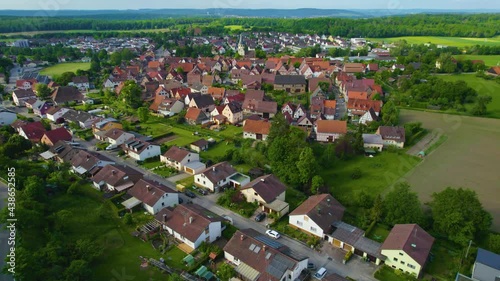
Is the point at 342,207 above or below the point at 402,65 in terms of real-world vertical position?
below

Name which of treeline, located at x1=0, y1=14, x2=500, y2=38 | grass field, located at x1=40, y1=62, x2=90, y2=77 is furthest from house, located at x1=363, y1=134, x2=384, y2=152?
treeline, located at x1=0, y1=14, x2=500, y2=38

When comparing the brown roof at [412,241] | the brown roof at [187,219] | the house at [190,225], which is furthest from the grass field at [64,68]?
the brown roof at [412,241]

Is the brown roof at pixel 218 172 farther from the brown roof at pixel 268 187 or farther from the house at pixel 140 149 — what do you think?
the house at pixel 140 149

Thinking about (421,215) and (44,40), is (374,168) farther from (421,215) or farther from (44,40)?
(44,40)

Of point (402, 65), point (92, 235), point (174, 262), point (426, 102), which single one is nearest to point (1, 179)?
point (92, 235)

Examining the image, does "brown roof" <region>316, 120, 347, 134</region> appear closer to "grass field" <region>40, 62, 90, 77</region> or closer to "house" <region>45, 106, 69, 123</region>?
"house" <region>45, 106, 69, 123</region>

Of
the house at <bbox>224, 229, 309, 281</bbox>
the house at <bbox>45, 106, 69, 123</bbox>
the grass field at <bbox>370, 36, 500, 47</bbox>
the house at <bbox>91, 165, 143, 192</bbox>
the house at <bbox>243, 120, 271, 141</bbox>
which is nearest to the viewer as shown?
the house at <bbox>224, 229, 309, 281</bbox>

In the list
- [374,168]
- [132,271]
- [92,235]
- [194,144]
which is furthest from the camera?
[194,144]
